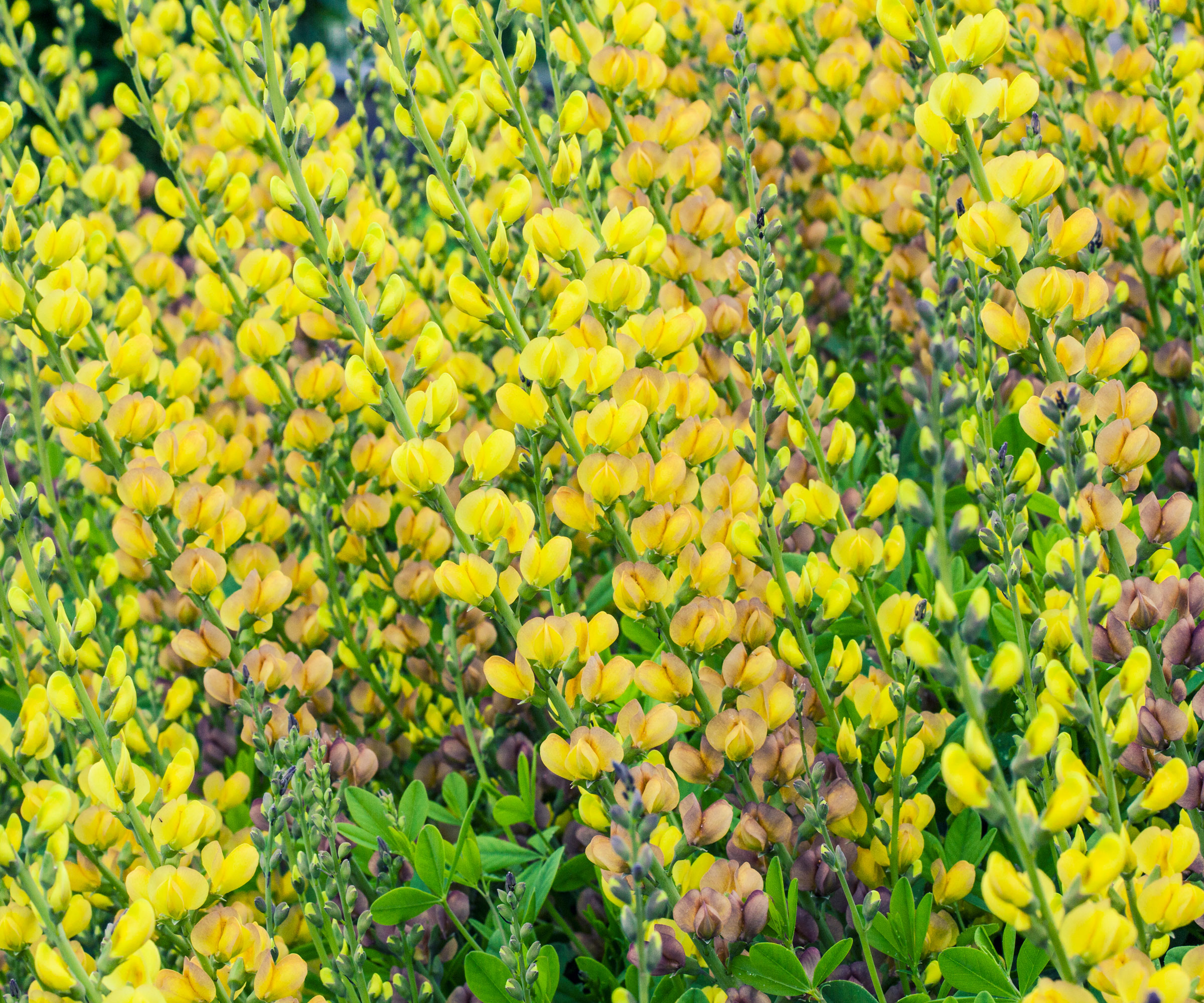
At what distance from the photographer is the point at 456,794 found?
4.60ft

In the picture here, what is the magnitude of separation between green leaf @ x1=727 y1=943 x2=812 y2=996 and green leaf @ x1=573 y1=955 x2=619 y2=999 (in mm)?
247

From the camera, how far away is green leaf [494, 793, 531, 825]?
132 cm

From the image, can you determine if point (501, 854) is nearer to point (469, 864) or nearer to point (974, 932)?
point (469, 864)

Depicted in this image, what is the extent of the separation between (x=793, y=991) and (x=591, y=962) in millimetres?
→ 279

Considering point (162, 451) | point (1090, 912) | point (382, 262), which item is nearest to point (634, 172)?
point (382, 262)

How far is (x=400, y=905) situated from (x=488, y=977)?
0.13 m

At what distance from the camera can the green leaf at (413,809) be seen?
4.35 ft

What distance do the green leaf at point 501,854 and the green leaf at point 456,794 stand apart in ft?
0.14

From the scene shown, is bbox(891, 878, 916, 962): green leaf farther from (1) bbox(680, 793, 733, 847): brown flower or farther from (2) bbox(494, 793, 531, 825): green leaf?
(2) bbox(494, 793, 531, 825): green leaf

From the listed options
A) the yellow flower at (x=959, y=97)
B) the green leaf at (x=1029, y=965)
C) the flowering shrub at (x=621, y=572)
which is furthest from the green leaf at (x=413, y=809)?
the yellow flower at (x=959, y=97)

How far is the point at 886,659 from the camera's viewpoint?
120cm

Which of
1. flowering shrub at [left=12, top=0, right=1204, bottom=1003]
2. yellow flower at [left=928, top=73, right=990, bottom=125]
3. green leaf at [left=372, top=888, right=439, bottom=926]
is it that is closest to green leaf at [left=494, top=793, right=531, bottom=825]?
flowering shrub at [left=12, top=0, right=1204, bottom=1003]

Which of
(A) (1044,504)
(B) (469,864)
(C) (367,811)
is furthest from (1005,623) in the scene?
(C) (367,811)

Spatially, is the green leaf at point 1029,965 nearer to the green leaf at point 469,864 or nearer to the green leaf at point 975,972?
the green leaf at point 975,972
